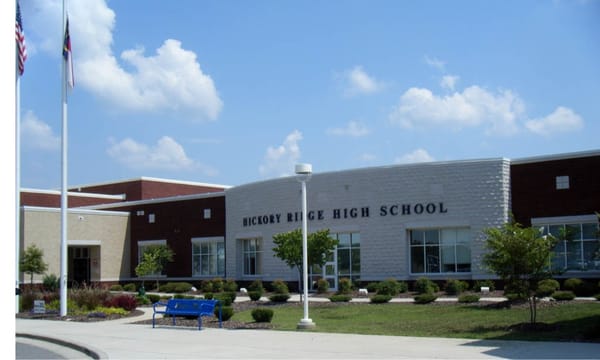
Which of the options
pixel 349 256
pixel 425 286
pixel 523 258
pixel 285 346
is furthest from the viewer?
pixel 349 256

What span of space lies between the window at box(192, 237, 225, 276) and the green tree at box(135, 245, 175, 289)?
1836 mm

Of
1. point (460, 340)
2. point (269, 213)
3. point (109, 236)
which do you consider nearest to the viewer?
point (460, 340)

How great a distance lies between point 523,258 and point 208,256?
30648 millimetres

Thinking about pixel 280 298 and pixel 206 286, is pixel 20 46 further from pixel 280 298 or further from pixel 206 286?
pixel 206 286

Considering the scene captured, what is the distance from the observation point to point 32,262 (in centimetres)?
4212

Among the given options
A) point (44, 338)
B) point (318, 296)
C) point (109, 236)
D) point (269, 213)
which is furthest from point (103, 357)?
point (109, 236)

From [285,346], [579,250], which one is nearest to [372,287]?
[579,250]

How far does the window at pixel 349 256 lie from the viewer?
37.8 metres

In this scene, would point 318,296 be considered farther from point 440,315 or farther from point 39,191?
point 39,191

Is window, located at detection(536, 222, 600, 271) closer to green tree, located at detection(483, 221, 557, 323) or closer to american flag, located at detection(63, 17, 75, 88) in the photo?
green tree, located at detection(483, 221, 557, 323)

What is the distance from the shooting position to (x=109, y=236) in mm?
50531

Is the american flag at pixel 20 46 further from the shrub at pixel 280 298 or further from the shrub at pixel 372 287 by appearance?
the shrub at pixel 372 287

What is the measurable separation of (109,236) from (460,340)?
39.6m

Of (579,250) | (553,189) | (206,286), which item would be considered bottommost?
(206,286)
